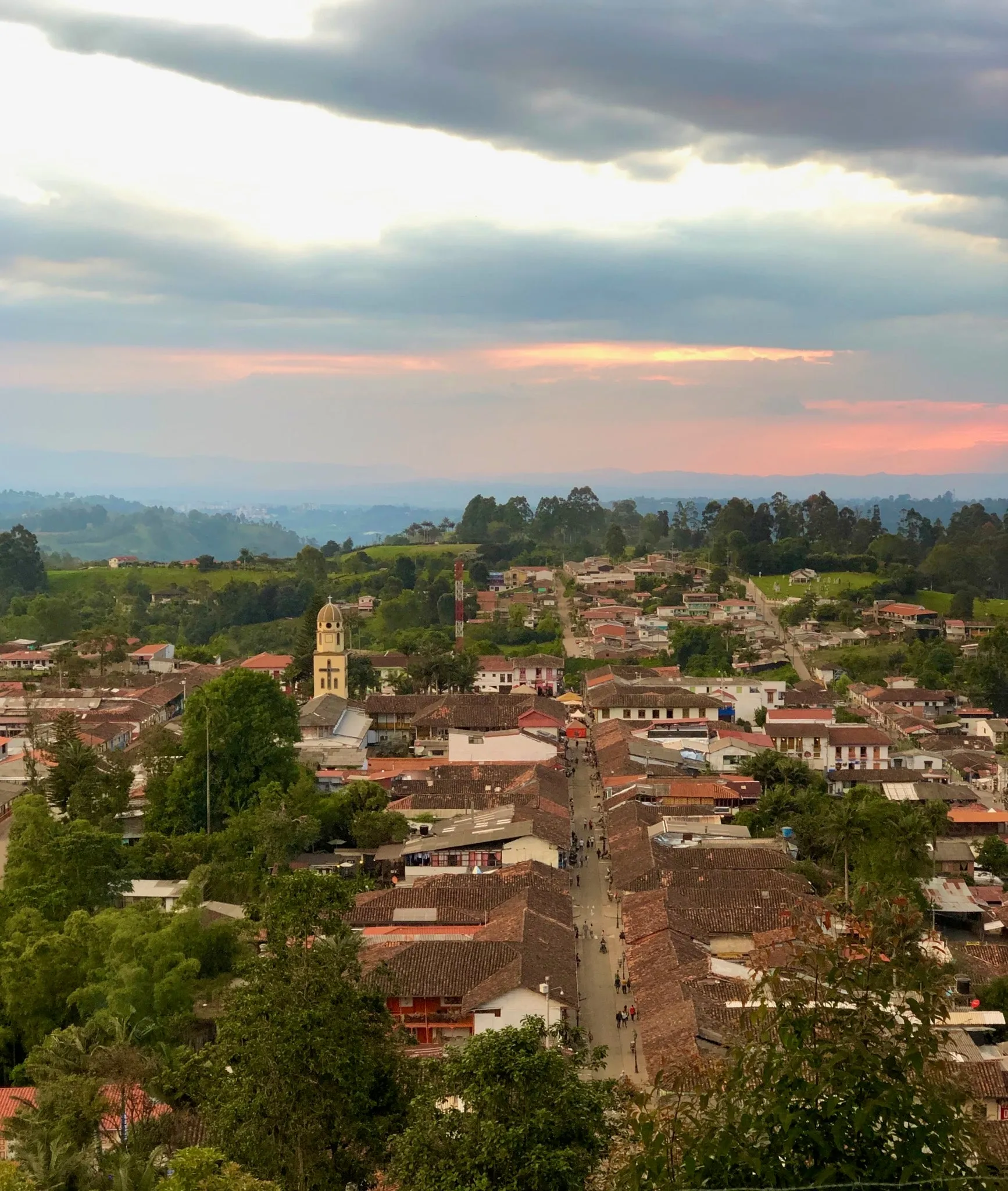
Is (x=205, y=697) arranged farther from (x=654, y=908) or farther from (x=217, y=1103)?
(x=217, y=1103)

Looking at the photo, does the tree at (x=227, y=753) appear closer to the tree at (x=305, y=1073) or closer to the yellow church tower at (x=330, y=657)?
the yellow church tower at (x=330, y=657)

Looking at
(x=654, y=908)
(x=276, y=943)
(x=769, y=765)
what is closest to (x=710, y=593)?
(x=769, y=765)

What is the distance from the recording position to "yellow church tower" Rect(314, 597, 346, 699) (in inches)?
1652

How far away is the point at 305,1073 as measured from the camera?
10.5m

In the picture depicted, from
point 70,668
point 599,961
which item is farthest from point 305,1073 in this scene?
point 70,668

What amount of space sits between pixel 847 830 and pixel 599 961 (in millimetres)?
6866

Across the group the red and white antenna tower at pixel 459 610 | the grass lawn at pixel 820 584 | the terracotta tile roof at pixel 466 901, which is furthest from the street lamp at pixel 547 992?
the grass lawn at pixel 820 584

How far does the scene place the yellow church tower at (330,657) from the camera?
138 ft

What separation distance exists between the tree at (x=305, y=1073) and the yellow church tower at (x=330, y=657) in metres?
30.6

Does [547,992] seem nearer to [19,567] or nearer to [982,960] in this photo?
[982,960]

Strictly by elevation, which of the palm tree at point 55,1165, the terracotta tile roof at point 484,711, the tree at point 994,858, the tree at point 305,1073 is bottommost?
the tree at point 994,858

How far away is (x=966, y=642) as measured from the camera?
60594mm

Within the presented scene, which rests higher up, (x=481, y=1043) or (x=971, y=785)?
(x=481, y=1043)

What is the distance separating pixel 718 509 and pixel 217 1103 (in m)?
92.0
